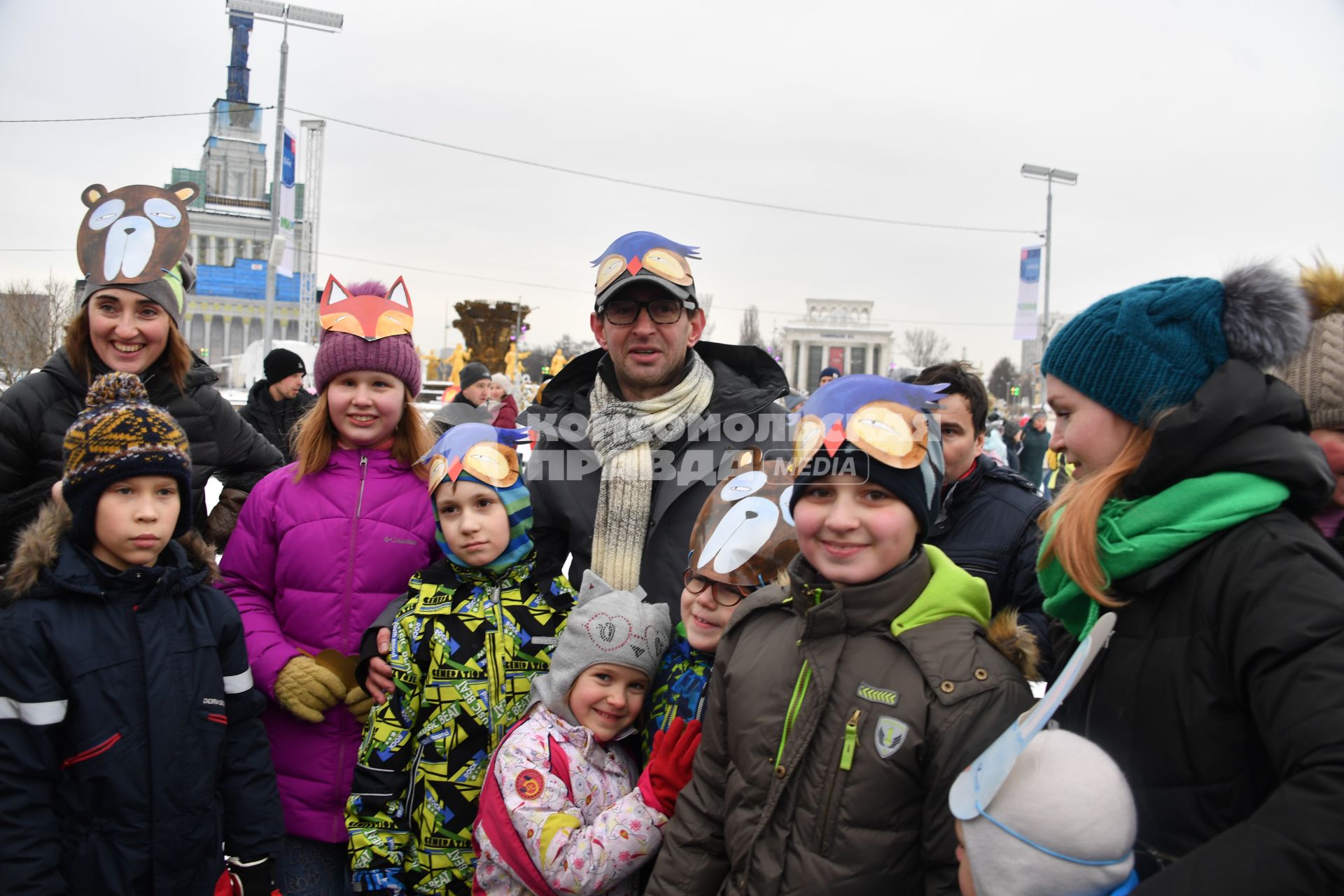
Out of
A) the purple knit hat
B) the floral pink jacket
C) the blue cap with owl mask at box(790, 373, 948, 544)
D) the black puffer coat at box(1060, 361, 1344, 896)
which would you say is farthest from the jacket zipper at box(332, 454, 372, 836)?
the black puffer coat at box(1060, 361, 1344, 896)

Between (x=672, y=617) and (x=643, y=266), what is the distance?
1081 millimetres

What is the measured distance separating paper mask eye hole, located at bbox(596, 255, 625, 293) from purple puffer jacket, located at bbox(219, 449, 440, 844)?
88cm

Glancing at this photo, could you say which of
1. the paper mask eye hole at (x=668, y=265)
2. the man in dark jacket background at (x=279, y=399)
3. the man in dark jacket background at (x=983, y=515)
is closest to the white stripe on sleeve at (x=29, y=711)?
the paper mask eye hole at (x=668, y=265)

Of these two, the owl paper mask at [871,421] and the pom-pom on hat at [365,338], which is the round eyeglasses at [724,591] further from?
the pom-pom on hat at [365,338]

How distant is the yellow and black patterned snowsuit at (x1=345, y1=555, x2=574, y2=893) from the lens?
7.57 ft

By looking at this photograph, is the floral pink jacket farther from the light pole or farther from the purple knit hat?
the light pole

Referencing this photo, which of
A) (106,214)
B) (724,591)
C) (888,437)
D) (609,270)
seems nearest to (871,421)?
(888,437)

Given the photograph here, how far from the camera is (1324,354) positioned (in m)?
1.92

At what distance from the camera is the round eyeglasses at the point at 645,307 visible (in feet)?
8.90

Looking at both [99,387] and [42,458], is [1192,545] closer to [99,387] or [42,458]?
[99,387]

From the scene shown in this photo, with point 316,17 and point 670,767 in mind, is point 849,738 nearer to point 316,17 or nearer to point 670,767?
point 670,767

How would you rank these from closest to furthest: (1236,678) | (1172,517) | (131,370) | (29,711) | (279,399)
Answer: (1236,678) → (1172,517) → (29,711) → (131,370) → (279,399)

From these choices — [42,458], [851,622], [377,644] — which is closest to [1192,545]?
[851,622]

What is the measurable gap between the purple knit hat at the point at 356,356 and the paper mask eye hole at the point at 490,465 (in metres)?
0.44
